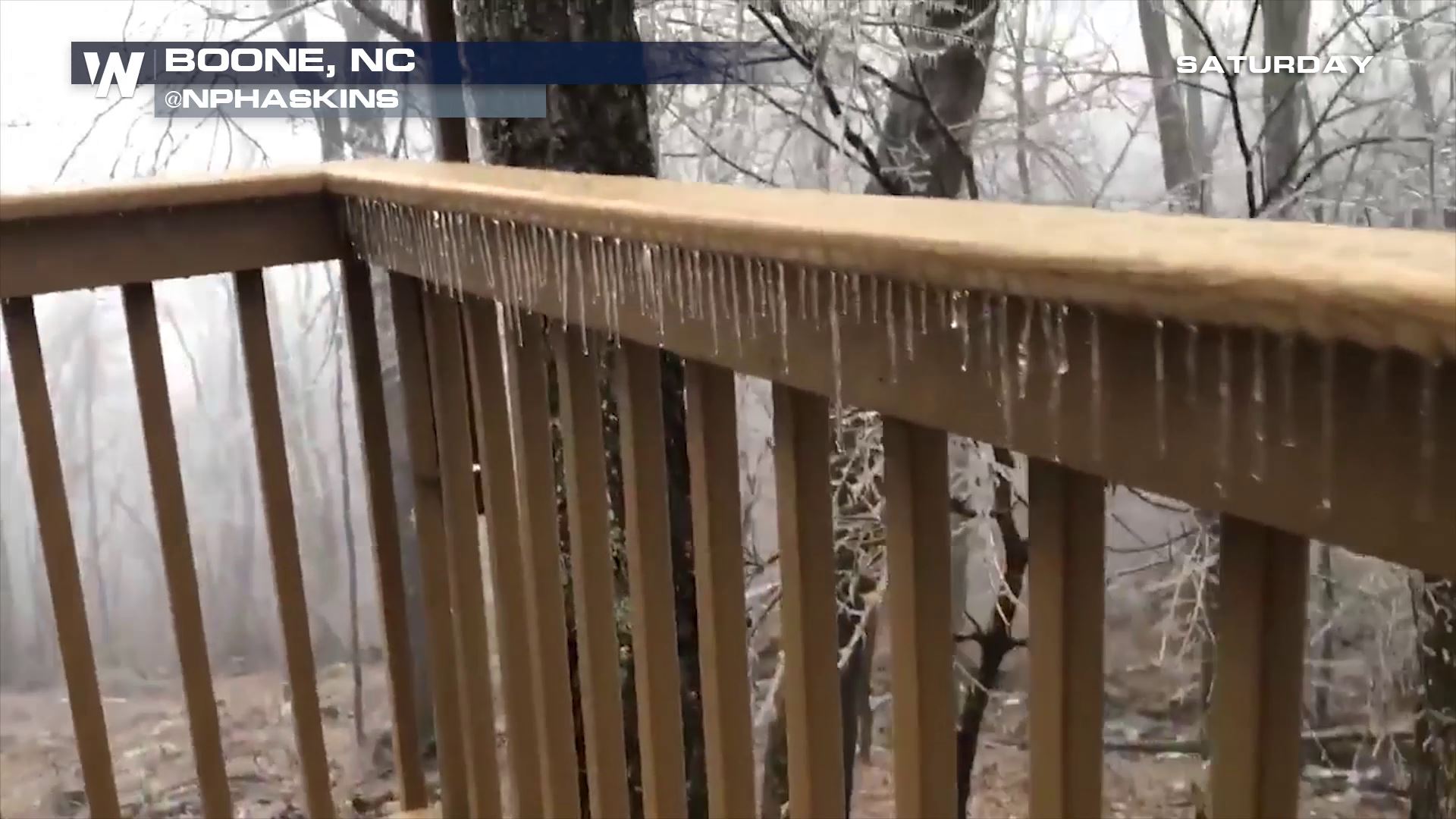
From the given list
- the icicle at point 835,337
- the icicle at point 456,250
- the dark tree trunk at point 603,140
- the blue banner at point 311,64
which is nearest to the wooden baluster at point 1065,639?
the icicle at point 835,337

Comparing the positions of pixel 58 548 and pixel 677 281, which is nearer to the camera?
pixel 677 281

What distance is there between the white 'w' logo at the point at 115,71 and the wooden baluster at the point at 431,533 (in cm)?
165

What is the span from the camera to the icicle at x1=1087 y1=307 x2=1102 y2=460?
48cm

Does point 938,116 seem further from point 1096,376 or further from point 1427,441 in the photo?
point 1427,441

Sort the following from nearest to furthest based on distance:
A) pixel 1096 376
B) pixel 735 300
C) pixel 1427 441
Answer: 1. pixel 1427 441
2. pixel 1096 376
3. pixel 735 300

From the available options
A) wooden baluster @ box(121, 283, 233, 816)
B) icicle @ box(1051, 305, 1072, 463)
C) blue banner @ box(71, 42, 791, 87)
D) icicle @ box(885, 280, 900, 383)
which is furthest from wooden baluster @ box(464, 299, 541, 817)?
blue banner @ box(71, 42, 791, 87)

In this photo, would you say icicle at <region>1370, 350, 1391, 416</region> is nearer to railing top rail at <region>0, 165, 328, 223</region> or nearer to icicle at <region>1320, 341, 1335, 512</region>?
icicle at <region>1320, 341, 1335, 512</region>

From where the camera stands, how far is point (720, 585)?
85cm

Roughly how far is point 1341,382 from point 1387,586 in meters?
2.78

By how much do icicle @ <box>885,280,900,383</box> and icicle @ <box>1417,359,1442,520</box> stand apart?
0.25 meters

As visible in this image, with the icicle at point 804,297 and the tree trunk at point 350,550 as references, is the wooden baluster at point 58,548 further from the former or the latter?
the tree trunk at point 350,550

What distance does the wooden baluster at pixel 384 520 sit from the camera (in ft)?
4.64

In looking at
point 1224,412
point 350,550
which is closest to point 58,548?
point 1224,412

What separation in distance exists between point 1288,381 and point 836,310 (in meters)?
0.25
